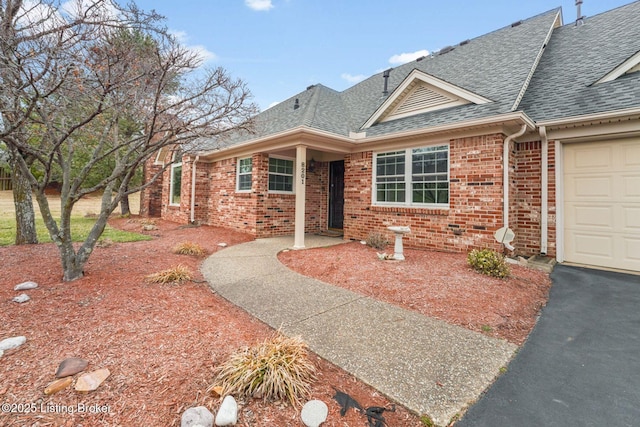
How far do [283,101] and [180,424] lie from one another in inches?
466

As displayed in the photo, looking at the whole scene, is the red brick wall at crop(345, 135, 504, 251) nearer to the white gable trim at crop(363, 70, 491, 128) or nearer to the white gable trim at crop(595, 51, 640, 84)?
the white gable trim at crop(363, 70, 491, 128)

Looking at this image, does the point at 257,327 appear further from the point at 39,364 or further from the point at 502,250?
the point at 502,250

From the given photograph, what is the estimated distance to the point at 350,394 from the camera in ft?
6.52

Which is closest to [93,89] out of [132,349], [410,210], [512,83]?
[132,349]

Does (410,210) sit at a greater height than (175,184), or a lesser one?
lesser

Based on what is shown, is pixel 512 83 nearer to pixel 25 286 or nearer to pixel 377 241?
pixel 377 241

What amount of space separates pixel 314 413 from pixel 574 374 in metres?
2.17

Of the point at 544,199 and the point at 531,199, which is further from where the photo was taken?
the point at 531,199

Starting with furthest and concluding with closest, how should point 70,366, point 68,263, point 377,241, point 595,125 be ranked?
point 377,241
point 595,125
point 68,263
point 70,366

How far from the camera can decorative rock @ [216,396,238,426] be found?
1659 mm


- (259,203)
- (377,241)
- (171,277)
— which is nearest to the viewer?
(171,277)

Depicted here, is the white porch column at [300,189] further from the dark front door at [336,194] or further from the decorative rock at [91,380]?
the decorative rock at [91,380]

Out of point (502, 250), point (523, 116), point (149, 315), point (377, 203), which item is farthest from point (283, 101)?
point (149, 315)

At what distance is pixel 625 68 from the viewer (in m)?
5.54
